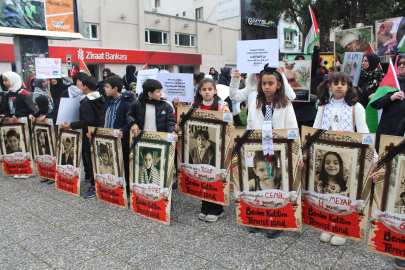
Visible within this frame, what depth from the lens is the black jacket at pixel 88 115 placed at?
499 centimetres

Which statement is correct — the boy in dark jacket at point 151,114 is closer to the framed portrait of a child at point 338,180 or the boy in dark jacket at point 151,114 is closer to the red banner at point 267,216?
the red banner at point 267,216

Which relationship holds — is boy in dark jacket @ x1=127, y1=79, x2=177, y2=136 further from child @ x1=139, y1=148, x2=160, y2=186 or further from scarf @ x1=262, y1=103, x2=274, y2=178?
scarf @ x1=262, y1=103, x2=274, y2=178

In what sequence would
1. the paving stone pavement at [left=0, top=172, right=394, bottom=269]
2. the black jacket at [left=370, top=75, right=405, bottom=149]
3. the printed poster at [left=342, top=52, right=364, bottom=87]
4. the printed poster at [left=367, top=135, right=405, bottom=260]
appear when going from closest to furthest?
the printed poster at [left=367, top=135, right=405, bottom=260]
the paving stone pavement at [left=0, top=172, right=394, bottom=269]
the black jacket at [left=370, top=75, right=405, bottom=149]
the printed poster at [left=342, top=52, right=364, bottom=87]

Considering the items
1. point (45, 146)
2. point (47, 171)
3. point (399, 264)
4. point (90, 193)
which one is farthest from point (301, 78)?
point (47, 171)

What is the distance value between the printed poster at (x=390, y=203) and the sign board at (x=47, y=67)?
25.4ft

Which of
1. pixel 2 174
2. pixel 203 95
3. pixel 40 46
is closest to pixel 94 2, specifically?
pixel 40 46

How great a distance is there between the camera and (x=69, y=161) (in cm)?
523

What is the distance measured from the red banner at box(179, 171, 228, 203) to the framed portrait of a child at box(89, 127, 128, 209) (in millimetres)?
866

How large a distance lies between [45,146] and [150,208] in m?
3.03

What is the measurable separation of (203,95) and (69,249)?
7.91 ft

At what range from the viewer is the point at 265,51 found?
3734 mm

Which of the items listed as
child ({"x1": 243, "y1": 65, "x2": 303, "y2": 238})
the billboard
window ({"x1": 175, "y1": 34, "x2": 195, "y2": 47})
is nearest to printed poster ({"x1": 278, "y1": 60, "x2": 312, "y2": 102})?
child ({"x1": 243, "y1": 65, "x2": 303, "y2": 238})

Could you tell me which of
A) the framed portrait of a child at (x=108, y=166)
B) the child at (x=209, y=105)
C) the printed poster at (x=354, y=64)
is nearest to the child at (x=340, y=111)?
the child at (x=209, y=105)

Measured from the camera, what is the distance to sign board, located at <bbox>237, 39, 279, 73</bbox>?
3674mm
